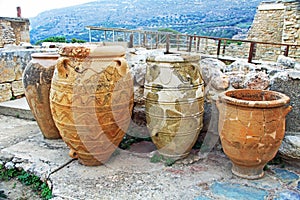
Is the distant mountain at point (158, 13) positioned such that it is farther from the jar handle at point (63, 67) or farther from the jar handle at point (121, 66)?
the jar handle at point (63, 67)

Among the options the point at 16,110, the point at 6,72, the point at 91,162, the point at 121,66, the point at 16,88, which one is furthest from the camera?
the point at 16,88

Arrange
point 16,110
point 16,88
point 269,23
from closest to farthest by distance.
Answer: point 16,110 < point 16,88 < point 269,23

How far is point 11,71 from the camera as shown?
4789 mm

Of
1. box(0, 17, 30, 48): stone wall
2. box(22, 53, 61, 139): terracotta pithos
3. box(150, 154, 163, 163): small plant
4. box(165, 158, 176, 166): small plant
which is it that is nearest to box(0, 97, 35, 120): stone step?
box(22, 53, 61, 139): terracotta pithos

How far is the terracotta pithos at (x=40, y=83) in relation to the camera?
2.85m

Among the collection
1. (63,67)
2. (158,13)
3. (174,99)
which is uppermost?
(158,13)

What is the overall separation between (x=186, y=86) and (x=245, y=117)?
1.78 ft

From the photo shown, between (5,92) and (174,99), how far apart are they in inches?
141

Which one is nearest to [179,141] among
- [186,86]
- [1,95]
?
[186,86]

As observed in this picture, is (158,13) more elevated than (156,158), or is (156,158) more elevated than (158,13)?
(158,13)

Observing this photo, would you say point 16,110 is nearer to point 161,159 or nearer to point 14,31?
point 161,159

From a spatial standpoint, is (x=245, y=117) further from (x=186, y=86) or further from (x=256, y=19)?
(x=256, y=19)

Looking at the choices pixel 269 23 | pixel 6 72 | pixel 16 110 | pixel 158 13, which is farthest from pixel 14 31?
pixel 158 13

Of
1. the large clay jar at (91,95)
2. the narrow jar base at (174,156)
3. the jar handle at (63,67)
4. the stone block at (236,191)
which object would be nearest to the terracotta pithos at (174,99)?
the narrow jar base at (174,156)
